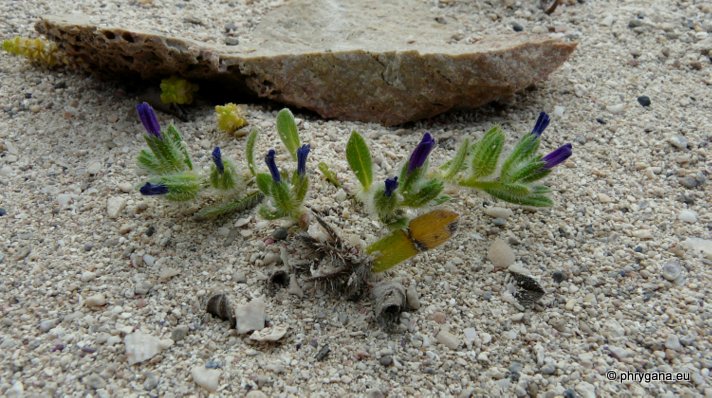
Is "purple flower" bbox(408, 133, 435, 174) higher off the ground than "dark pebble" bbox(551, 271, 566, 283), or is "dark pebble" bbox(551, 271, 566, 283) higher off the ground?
"purple flower" bbox(408, 133, 435, 174)

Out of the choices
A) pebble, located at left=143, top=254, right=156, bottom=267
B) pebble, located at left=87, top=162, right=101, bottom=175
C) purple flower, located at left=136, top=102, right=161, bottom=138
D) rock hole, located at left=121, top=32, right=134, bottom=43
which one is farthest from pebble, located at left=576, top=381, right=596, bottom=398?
rock hole, located at left=121, top=32, right=134, bottom=43

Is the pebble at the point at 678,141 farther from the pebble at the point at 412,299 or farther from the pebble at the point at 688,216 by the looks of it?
the pebble at the point at 412,299

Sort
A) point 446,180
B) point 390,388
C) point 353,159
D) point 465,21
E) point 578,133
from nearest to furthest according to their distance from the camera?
point 390,388, point 353,159, point 446,180, point 578,133, point 465,21

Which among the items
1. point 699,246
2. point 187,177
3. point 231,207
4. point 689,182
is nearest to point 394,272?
point 231,207

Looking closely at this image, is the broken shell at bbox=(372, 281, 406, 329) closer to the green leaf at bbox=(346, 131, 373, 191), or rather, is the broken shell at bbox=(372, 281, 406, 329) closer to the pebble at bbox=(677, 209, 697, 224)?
the green leaf at bbox=(346, 131, 373, 191)

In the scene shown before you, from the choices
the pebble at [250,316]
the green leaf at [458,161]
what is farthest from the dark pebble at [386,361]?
the green leaf at [458,161]

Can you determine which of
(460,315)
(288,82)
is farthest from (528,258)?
A: (288,82)

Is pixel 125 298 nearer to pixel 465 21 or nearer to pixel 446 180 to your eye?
pixel 446 180
